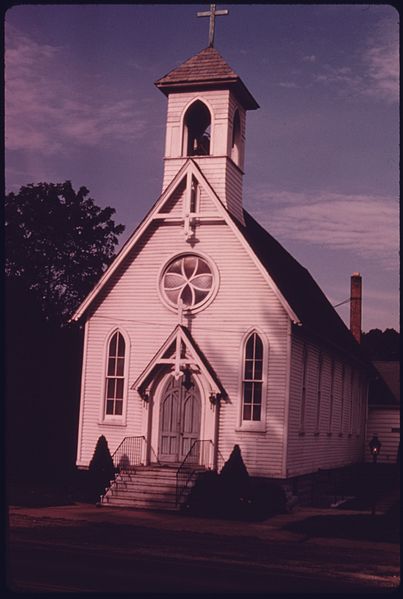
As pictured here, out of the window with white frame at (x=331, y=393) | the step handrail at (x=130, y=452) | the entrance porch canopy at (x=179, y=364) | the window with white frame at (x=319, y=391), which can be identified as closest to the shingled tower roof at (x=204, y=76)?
the entrance porch canopy at (x=179, y=364)

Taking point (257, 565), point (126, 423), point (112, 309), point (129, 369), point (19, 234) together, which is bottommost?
point (257, 565)

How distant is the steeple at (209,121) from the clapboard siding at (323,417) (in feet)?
17.5

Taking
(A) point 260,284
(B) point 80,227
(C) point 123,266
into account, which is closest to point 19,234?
(B) point 80,227

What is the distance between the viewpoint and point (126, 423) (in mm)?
25438

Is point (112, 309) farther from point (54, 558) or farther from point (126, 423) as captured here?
point (54, 558)

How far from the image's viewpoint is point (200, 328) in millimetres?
25062

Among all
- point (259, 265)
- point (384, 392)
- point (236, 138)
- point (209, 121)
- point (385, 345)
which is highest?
point (209, 121)

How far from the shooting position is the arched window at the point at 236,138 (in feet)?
89.3

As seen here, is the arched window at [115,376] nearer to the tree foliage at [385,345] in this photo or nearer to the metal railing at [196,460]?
the metal railing at [196,460]

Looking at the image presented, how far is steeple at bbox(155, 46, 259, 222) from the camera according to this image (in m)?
26.2

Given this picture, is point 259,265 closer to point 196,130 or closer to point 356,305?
point 196,130

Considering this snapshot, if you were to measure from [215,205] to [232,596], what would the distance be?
15.1 metres

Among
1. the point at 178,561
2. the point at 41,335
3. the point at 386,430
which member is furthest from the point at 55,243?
the point at 178,561

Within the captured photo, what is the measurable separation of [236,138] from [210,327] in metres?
6.47
